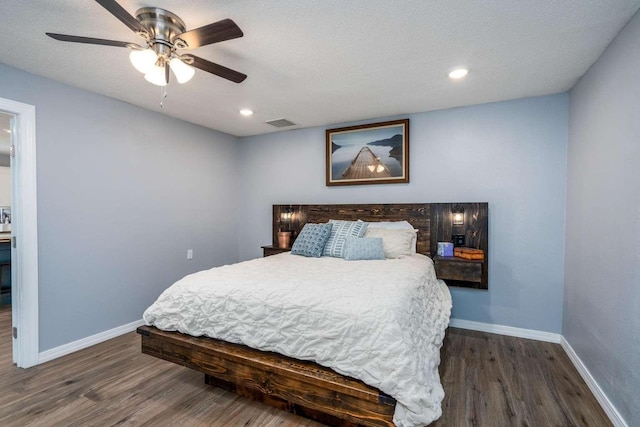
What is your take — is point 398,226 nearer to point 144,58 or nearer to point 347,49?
point 347,49

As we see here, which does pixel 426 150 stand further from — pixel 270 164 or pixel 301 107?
pixel 270 164

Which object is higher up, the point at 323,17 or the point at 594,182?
the point at 323,17

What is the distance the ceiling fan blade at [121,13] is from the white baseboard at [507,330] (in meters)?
3.68

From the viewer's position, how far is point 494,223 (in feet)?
10.2

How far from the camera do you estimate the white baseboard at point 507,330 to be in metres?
2.90

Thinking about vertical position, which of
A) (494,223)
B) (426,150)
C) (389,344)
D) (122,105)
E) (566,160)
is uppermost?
(122,105)

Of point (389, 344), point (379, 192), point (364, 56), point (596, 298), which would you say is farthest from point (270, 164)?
point (596, 298)

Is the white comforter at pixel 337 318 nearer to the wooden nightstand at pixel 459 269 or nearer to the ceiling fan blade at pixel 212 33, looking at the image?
the wooden nightstand at pixel 459 269

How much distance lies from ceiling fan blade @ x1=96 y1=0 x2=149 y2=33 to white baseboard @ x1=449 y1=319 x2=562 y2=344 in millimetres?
3678

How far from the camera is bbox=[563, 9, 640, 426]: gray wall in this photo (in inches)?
65.5

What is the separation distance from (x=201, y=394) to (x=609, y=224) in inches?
116

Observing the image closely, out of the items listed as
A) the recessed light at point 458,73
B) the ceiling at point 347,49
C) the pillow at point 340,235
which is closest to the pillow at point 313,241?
the pillow at point 340,235

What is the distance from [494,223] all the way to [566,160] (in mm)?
850

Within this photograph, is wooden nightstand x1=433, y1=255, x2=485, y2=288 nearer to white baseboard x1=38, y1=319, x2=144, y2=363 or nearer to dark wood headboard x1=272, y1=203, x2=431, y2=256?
dark wood headboard x1=272, y1=203, x2=431, y2=256
